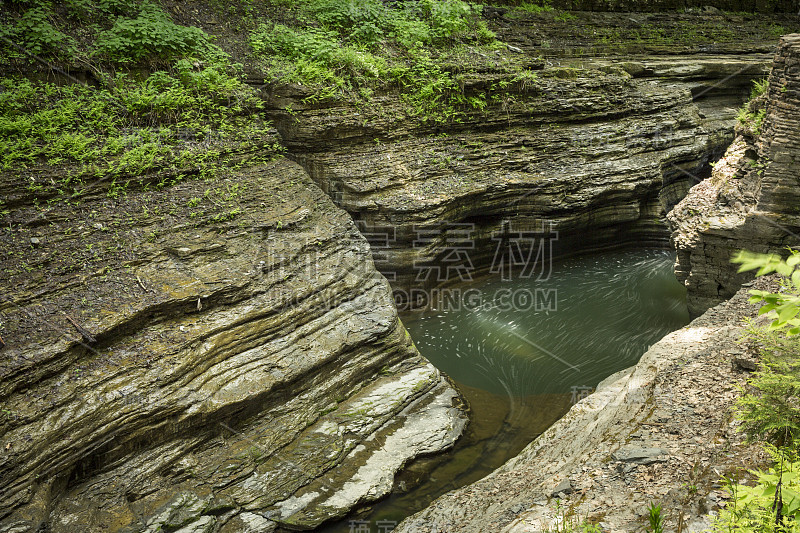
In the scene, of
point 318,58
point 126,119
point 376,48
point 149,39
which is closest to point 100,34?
point 149,39

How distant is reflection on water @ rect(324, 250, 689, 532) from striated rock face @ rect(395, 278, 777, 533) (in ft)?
2.91

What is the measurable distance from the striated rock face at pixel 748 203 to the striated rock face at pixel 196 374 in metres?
4.43

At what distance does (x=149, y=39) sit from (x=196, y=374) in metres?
6.27

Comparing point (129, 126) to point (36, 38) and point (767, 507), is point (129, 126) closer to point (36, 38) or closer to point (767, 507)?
point (36, 38)

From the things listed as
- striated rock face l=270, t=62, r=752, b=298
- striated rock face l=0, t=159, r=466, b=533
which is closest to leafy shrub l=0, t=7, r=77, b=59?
striated rock face l=0, t=159, r=466, b=533

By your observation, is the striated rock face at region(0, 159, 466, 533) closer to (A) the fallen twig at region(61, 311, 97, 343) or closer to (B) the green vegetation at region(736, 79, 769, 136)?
(A) the fallen twig at region(61, 311, 97, 343)

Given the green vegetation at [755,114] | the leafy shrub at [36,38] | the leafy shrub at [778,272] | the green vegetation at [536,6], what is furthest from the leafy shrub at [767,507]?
the green vegetation at [536,6]

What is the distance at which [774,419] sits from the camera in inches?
139

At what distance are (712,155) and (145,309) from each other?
13.1m

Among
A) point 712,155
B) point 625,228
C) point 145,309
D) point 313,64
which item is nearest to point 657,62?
point 712,155

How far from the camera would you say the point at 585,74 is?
11.3m

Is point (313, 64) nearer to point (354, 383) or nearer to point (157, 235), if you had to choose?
point (157, 235)

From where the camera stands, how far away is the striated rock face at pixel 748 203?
22.5 feet

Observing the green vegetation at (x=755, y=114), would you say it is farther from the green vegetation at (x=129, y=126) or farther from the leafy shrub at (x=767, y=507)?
the green vegetation at (x=129, y=126)
